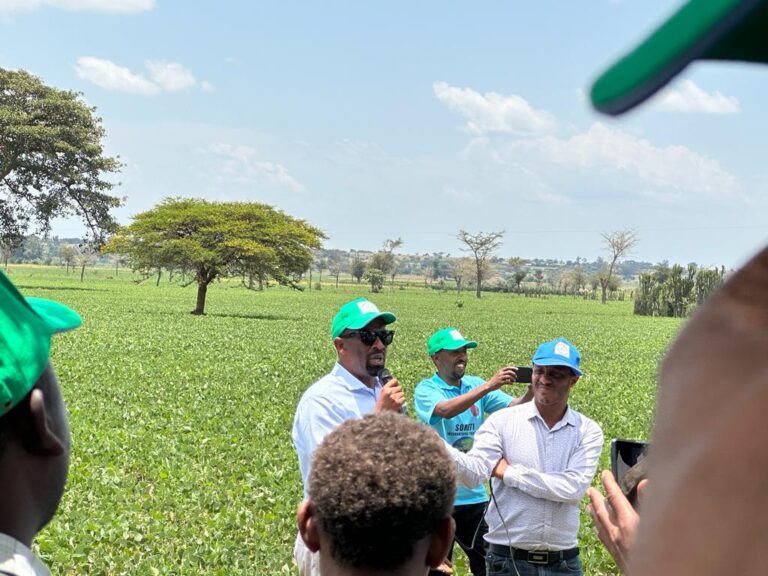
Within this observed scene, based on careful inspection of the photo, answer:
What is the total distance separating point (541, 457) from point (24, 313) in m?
3.73

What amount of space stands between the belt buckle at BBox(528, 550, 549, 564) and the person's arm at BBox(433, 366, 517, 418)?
1197mm

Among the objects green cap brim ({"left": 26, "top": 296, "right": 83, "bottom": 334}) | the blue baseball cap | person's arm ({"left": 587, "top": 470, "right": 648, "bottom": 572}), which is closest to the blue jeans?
the blue baseball cap

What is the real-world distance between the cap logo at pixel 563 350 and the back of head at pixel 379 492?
2.80 metres

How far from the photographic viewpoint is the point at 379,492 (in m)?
1.88

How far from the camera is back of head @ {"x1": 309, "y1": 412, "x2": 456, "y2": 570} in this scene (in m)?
1.87

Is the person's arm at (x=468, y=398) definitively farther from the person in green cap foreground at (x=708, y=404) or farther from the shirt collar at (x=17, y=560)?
the person in green cap foreground at (x=708, y=404)

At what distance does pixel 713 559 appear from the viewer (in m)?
0.42

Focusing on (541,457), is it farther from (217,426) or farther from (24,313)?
(217,426)

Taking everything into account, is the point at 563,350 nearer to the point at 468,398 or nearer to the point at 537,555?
the point at 468,398

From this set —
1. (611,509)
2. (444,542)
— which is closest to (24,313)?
(611,509)

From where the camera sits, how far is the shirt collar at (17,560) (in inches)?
46.8

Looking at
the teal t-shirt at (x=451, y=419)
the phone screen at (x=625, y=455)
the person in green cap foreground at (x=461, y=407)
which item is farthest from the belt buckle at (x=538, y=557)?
the phone screen at (x=625, y=455)

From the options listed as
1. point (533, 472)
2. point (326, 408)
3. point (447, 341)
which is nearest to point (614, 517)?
point (326, 408)

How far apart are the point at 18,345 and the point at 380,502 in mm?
983
